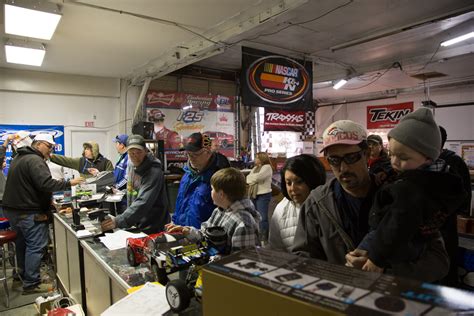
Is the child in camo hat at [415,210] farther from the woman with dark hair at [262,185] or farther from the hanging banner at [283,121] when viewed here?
the hanging banner at [283,121]

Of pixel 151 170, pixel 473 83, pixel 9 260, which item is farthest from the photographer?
pixel 473 83

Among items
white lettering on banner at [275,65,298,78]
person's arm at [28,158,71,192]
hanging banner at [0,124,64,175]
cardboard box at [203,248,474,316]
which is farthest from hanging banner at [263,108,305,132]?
cardboard box at [203,248,474,316]

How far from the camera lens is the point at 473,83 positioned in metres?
8.49

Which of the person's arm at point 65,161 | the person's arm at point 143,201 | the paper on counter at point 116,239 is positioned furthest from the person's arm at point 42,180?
the paper on counter at point 116,239

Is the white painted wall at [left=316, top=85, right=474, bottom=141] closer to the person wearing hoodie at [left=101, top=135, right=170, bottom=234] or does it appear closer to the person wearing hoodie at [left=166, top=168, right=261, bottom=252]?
the person wearing hoodie at [left=101, top=135, right=170, bottom=234]

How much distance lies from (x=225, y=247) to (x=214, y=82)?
623 centimetres

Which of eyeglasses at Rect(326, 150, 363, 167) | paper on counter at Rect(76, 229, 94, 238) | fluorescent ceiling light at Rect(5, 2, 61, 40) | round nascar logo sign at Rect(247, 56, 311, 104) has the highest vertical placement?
fluorescent ceiling light at Rect(5, 2, 61, 40)

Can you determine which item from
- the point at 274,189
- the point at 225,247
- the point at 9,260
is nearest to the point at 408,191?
the point at 225,247

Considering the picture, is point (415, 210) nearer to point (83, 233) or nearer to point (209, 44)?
point (83, 233)

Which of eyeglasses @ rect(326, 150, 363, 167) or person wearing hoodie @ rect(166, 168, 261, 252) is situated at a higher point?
eyeglasses @ rect(326, 150, 363, 167)

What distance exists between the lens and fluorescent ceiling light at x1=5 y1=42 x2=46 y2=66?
4.23 m

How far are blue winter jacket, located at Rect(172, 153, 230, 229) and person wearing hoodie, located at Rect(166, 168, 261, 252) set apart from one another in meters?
0.37

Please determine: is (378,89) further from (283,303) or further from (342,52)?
(283,303)

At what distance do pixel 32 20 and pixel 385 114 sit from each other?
10354 millimetres
